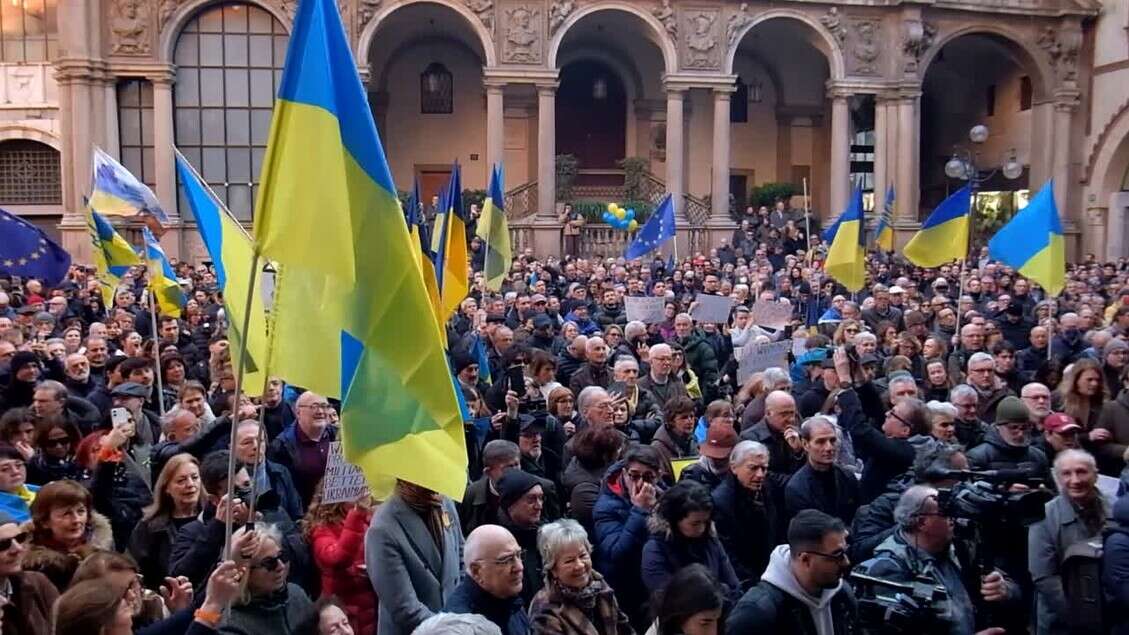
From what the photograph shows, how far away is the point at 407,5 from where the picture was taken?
26.5 meters

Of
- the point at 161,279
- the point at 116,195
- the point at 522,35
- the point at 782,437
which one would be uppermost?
the point at 522,35

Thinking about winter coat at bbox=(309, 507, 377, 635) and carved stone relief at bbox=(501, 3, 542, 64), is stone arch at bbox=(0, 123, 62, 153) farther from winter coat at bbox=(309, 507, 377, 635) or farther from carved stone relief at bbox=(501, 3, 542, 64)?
winter coat at bbox=(309, 507, 377, 635)

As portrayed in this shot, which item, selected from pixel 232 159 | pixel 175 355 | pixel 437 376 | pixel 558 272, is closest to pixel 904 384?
pixel 437 376

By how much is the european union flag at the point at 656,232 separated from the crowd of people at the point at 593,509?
339 inches

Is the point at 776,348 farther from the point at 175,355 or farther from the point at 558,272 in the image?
A: the point at 558,272

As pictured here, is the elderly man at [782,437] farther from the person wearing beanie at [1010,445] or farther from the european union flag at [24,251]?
the european union flag at [24,251]

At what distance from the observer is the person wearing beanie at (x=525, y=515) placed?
455 centimetres

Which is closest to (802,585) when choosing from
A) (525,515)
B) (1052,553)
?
(525,515)

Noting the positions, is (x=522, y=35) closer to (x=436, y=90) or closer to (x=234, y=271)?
(x=436, y=90)

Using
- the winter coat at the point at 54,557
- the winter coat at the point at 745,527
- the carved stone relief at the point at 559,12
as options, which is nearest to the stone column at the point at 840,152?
the carved stone relief at the point at 559,12

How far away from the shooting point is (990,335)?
9.93 m

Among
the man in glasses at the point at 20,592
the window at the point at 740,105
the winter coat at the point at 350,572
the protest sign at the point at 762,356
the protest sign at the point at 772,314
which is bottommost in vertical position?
the winter coat at the point at 350,572

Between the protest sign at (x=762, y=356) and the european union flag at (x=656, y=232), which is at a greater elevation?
the european union flag at (x=656, y=232)

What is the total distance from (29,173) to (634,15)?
1813 cm
